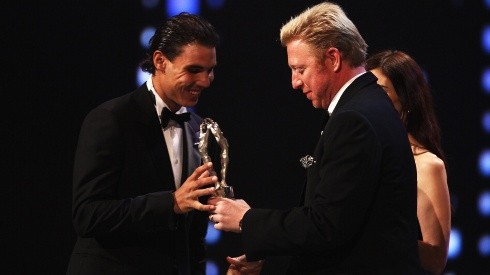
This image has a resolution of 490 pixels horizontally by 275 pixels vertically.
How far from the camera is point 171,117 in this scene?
2.59 metres

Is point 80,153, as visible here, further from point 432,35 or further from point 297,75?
point 432,35

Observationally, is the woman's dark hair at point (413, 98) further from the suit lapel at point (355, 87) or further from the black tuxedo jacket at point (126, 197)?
the black tuxedo jacket at point (126, 197)

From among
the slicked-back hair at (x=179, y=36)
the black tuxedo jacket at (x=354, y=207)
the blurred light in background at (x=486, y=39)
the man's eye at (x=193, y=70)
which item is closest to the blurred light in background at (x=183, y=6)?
the slicked-back hair at (x=179, y=36)

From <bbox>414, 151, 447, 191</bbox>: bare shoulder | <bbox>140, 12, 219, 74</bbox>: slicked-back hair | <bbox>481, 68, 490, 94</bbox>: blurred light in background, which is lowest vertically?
<bbox>414, 151, 447, 191</bbox>: bare shoulder

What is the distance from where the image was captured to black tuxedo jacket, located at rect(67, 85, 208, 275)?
2.37 metres

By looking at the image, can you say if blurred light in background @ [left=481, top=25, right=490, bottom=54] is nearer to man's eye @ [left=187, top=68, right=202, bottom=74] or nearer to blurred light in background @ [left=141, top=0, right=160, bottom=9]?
blurred light in background @ [left=141, top=0, right=160, bottom=9]

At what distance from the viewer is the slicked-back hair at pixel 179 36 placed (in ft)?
8.62

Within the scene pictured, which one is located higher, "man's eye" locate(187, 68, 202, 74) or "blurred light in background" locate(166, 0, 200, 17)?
"blurred light in background" locate(166, 0, 200, 17)

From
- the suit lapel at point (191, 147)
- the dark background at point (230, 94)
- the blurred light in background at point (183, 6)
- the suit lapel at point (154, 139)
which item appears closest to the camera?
the suit lapel at point (154, 139)

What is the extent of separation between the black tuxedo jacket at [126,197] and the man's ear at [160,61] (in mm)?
112

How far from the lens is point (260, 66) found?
3.62 m

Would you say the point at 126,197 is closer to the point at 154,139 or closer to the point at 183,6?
the point at 154,139

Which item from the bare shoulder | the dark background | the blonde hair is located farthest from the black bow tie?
the dark background

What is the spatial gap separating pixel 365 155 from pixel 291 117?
1.64m
